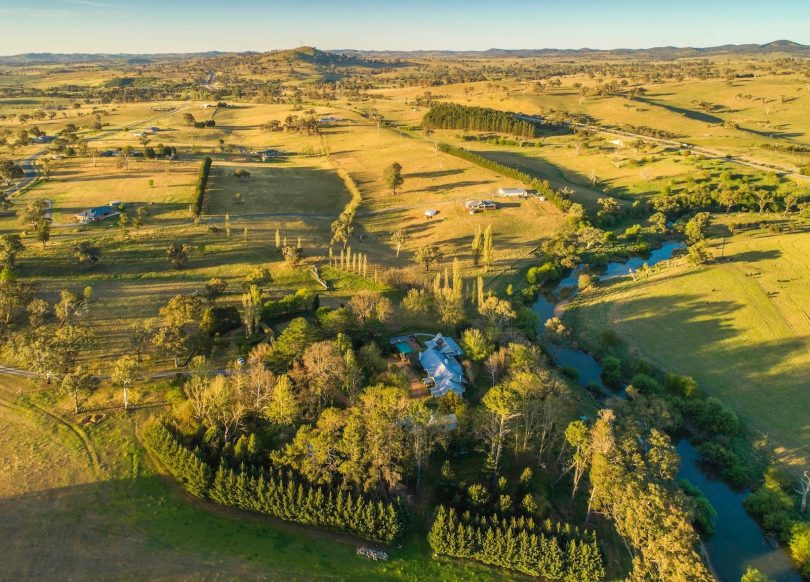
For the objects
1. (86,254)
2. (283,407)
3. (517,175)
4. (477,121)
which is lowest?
(283,407)

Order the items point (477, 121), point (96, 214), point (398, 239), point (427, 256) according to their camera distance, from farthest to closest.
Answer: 1. point (477, 121)
2. point (96, 214)
3. point (398, 239)
4. point (427, 256)

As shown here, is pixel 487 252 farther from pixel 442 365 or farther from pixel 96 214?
pixel 96 214

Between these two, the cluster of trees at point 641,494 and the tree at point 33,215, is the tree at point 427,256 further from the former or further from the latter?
the tree at point 33,215

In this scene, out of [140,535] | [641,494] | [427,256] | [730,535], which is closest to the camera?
[641,494]

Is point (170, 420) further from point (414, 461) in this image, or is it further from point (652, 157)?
point (652, 157)

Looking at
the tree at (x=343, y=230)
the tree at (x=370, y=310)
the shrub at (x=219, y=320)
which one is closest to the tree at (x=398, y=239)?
the tree at (x=343, y=230)

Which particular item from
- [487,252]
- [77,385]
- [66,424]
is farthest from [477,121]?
[66,424]
